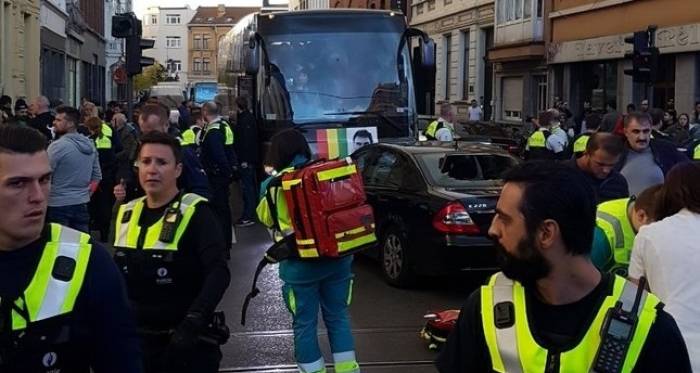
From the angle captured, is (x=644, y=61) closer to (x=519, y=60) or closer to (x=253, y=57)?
(x=253, y=57)

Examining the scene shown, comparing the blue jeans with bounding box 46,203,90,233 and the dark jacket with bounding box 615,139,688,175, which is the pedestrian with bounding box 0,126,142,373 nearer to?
the dark jacket with bounding box 615,139,688,175

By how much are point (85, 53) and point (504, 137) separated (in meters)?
29.4

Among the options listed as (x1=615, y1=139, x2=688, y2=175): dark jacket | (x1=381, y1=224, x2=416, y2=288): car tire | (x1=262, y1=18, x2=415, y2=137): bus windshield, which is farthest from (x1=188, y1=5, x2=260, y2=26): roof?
(x1=615, y1=139, x2=688, y2=175): dark jacket

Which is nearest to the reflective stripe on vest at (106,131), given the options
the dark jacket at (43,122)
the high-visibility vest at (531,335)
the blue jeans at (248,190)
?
the dark jacket at (43,122)

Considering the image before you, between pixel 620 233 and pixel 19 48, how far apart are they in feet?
83.4

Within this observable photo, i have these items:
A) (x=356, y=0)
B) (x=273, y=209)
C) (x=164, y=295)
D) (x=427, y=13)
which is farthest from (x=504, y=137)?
(x=356, y=0)

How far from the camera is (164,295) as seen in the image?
4.21m

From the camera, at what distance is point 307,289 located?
5715mm

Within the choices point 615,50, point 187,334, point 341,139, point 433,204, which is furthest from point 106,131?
point 615,50

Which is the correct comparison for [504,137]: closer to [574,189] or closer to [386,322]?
[386,322]

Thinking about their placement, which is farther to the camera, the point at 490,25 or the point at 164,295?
the point at 490,25

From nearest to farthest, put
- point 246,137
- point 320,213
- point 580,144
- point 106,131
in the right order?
point 320,213
point 580,144
point 106,131
point 246,137

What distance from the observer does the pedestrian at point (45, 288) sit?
2529mm

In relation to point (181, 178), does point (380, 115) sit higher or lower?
higher
